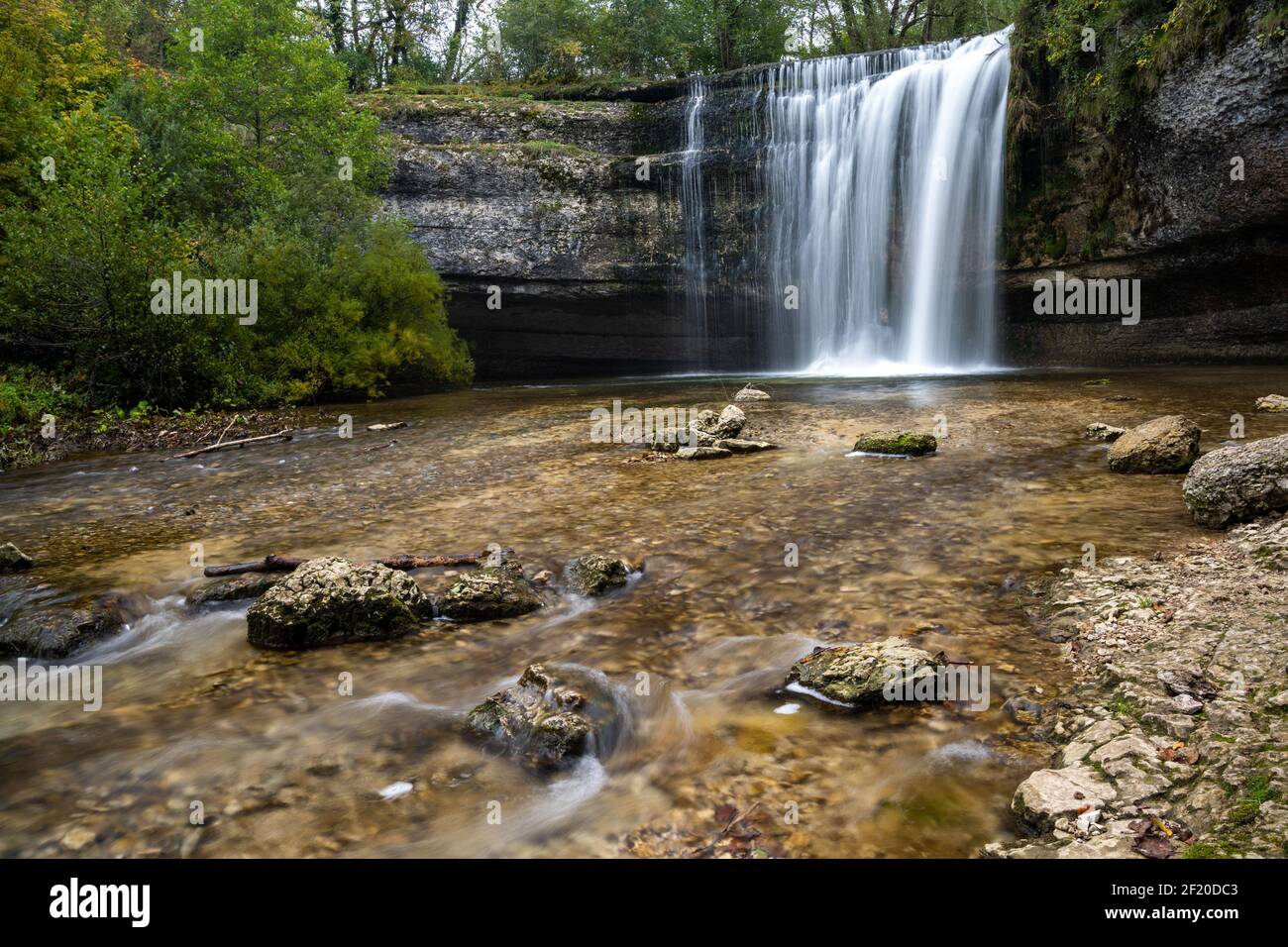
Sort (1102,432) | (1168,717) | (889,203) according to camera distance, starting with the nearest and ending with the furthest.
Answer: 1. (1168,717)
2. (1102,432)
3. (889,203)

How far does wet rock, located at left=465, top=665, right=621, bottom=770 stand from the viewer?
3.23 metres

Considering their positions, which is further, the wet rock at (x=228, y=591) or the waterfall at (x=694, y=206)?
the waterfall at (x=694, y=206)

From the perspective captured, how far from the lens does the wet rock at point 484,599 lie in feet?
15.6

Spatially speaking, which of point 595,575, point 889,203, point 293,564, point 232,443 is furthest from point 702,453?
point 889,203

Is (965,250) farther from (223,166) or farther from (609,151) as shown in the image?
(223,166)

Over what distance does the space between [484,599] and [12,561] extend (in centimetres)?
406

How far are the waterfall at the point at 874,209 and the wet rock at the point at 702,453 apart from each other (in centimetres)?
1559

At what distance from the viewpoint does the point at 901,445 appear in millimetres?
9094

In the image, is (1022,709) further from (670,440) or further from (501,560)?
(670,440)

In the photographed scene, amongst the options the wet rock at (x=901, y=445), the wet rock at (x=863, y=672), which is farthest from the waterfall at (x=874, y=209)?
the wet rock at (x=863, y=672)

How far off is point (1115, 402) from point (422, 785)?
13224 mm

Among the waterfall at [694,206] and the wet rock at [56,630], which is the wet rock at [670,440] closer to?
the wet rock at [56,630]
